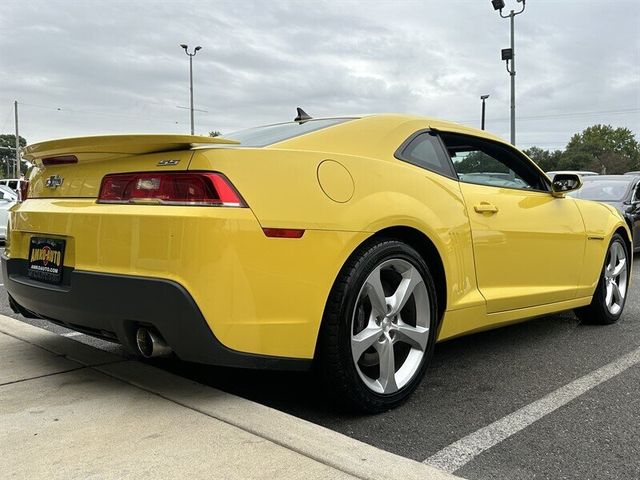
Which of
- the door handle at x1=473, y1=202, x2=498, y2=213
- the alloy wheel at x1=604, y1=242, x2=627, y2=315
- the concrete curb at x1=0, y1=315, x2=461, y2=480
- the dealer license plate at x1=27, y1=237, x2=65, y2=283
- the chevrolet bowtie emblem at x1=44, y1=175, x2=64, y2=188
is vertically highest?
the chevrolet bowtie emblem at x1=44, y1=175, x2=64, y2=188

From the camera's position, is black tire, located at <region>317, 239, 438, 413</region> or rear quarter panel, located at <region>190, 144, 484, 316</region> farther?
black tire, located at <region>317, 239, 438, 413</region>

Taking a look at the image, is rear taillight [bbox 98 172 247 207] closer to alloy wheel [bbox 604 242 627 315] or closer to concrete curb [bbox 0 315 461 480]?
concrete curb [bbox 0 315 461 480]

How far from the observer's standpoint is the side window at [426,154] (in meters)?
3.06

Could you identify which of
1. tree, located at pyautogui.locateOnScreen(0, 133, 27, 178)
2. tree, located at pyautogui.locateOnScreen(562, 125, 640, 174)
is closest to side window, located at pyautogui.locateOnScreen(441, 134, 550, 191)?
tree, located at pyautogui.locateOnScreen(562, 125, 640, 174)

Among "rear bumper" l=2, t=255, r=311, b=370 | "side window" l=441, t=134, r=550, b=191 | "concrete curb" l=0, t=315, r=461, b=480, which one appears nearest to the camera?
"concrete curb" l=0, t=315, r=461, b=480

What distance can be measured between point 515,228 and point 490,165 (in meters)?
0.47

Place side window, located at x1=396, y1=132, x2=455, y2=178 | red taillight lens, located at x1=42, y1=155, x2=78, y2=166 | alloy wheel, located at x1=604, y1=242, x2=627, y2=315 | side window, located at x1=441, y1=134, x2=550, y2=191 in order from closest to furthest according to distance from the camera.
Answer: red taillight lens, located at x1=42, y1=155, x2=78, y2=166 → side window, located at x1=396, y1=132, x2=455, y2=178 → side window, located at x1=441, y1=134, x2=550, y2=191 → alloy wheel, located at x1=604, y1=242, x2=627, y2=315

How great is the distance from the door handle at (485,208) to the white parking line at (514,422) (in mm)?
1031

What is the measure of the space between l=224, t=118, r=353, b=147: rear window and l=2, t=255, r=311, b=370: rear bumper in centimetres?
89

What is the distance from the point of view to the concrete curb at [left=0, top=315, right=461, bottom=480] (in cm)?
201

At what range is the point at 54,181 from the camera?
9.27 ft

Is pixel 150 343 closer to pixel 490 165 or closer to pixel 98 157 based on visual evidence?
pixel 98 157

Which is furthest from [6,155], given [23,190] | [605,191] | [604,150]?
[23,190]

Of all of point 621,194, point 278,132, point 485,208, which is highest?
point 278,132
